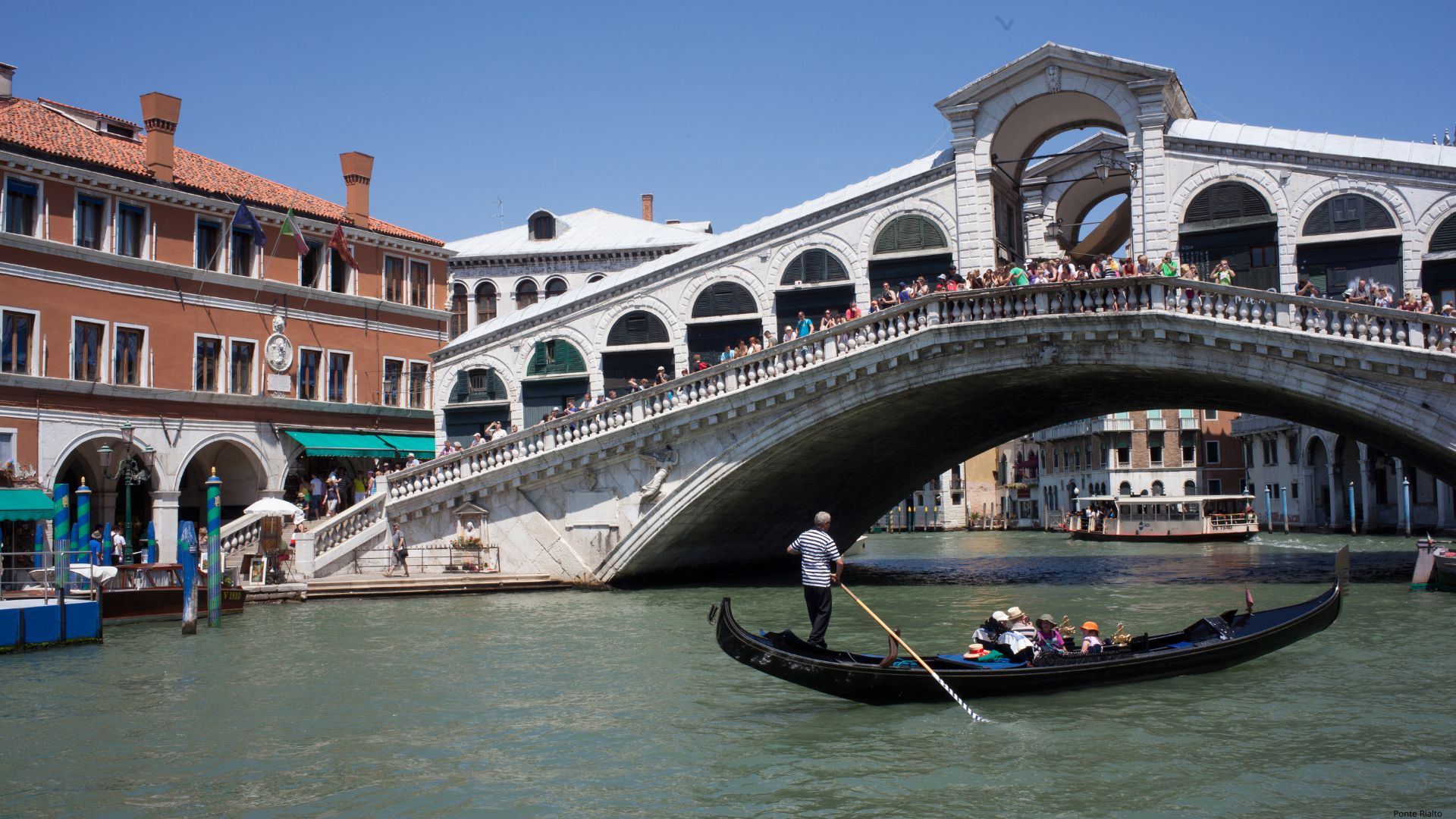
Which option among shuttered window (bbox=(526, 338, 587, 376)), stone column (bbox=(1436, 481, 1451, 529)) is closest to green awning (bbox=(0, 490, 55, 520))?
shuttered window (bbox=(526, 338, 587, 376))

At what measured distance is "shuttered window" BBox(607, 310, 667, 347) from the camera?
2547 centimetres

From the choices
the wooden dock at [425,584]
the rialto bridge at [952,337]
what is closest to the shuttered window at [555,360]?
the rialto bridge at [952,337]

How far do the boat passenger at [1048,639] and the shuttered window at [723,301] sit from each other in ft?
45.4

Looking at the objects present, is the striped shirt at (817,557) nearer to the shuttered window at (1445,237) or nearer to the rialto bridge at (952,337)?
the rialto bridge at (952,337)

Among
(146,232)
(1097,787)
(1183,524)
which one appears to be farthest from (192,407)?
(1183,524)

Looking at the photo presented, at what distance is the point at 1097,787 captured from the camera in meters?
8.47

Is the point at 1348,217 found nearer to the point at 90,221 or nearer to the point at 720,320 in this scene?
the point at 720,320

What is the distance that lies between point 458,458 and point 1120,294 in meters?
11.4

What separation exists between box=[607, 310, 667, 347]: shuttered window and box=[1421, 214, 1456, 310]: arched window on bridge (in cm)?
1322

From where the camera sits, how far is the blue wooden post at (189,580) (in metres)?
17.3

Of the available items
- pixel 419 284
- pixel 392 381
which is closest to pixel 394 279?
pixel 419 284

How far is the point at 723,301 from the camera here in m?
25.0

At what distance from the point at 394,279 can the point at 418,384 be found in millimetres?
2458

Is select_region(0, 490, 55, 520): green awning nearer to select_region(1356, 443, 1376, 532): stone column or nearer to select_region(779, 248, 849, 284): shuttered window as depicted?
select_region(779, 248, 849, 284): shuttered window
